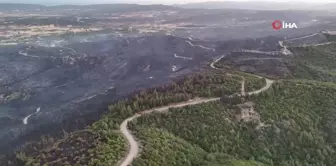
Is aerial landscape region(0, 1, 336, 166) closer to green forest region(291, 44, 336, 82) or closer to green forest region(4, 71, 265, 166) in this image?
green forest region(4, 71, 265, 166)

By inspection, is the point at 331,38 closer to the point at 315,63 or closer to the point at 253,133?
the point at 315,63

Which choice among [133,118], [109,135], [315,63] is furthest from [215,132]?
[315,63]

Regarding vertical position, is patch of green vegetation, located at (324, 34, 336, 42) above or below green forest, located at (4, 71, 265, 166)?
above

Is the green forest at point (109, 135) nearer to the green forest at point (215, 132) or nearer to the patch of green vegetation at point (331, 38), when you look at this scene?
the green forest at point (215, 132)

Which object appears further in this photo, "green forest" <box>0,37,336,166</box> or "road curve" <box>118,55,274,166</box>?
"green forest" <box>0,37,336,166</box>

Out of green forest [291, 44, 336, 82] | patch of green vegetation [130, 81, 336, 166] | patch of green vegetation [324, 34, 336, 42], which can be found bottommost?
patch of green vegetation [130, 81, 336, 166]

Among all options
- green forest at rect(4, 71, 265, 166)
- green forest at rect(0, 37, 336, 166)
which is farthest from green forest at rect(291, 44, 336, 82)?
green forest at rect(4, 71, 265, 166)
